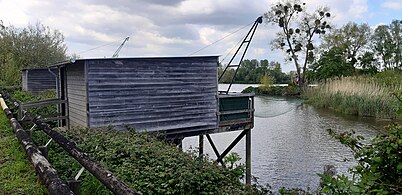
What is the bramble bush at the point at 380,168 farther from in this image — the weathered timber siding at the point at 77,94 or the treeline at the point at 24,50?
the treeline at the point at 24,50

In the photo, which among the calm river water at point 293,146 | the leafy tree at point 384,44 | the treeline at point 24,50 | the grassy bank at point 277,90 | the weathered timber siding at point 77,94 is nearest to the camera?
the weathered timber siding at point 77,94

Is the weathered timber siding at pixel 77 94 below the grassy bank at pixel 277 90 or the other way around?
the other way around

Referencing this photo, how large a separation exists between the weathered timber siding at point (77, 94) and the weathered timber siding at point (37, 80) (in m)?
11.9

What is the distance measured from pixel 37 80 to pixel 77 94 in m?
13.3

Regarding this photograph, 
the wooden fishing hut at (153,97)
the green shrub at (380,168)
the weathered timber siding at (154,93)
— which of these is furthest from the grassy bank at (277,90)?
the green shrub at (380,168)

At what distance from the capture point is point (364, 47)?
38.3 metres

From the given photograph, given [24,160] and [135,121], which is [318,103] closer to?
[135,121]

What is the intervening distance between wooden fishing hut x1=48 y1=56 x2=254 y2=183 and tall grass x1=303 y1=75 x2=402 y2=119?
11539mm

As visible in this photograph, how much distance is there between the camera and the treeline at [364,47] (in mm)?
36844

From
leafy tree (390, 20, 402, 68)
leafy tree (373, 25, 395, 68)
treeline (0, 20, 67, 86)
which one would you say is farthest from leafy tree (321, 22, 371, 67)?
treeline (0, 20, 67, 86)

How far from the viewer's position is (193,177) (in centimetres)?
479

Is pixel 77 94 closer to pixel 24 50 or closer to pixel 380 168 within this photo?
pixel 380 168

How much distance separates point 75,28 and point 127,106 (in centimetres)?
1094

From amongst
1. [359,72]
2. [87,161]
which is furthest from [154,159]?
[359,72]
